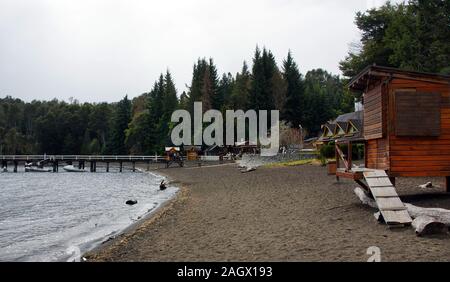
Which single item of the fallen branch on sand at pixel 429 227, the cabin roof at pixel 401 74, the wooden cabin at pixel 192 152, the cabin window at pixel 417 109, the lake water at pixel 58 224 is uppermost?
the cabin roof at pixel 401 74

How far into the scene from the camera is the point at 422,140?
578 inches

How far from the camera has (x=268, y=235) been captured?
10.7 metres

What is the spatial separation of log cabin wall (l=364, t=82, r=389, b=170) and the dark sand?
168 centimetres

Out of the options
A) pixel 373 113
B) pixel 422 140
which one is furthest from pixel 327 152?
pixel 422 140

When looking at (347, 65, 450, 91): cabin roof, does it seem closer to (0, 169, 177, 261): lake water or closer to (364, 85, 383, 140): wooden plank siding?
(364, 85, 383, 140): wooden plank siding

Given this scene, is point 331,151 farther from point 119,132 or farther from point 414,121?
point 119,132

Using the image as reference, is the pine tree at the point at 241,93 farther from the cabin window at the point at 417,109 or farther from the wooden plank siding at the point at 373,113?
the cabin window at the point at 417,109

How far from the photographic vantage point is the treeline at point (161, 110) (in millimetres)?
79062

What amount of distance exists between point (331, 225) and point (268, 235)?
1987 mm

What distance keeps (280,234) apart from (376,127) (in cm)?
710

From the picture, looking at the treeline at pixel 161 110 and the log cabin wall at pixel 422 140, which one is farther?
the treeline at pixel 161 110

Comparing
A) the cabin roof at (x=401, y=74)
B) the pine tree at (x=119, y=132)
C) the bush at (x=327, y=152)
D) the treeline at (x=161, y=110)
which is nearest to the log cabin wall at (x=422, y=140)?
the cabin roof at (x=401, y=74)
